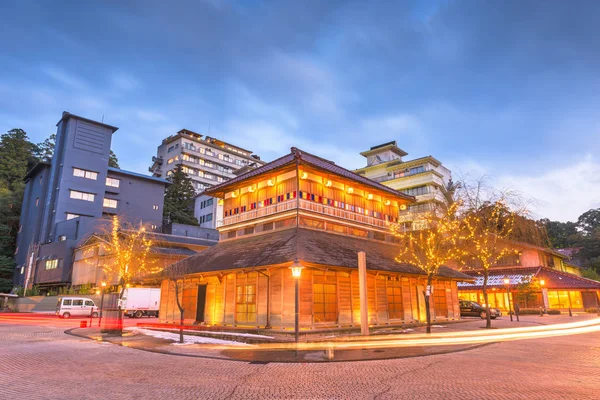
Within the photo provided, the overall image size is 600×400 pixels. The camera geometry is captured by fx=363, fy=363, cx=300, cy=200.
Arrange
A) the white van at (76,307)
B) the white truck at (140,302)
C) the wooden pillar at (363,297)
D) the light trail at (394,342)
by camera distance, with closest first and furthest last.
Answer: the light trail at (394,342) < the wooden pillar at (363,297) < the white truck at (140,302) < the white van at (76,307)

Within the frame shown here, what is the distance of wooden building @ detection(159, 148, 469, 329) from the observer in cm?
2044

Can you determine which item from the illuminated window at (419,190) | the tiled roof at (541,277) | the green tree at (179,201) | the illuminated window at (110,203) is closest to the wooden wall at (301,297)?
the tiled roof at (541,277)

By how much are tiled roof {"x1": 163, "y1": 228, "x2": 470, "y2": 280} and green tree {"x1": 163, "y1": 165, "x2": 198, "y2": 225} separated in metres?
46.0

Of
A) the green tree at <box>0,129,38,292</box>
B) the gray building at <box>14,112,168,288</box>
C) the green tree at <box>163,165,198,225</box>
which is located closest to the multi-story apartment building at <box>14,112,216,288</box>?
the gray building at <box>14,112,168,288</box>

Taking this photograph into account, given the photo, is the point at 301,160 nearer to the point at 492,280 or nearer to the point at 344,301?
the point at 344,301

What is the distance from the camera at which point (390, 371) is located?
34.1ft

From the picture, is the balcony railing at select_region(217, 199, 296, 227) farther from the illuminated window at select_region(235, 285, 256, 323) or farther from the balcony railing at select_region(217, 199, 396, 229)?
the illuminated window at select_region(235, 285, 256, 323)

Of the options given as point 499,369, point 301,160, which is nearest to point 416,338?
point 499,369

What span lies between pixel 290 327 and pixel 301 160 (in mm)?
10464

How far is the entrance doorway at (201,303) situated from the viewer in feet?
83.1

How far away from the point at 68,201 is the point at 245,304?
47.0 m

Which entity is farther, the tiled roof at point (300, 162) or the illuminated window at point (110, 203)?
the illuminated window at point (110, 203)

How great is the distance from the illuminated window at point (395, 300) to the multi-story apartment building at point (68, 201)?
139ft

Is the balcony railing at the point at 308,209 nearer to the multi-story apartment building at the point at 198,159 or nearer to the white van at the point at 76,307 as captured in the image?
the white van at the point at 76,307
